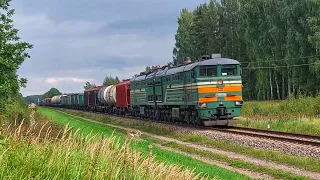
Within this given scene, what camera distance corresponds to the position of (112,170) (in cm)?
634

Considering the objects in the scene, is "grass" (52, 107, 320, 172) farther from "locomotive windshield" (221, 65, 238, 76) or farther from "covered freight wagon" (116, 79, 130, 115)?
"covered freight wagon" (116, 79, 130, 115)

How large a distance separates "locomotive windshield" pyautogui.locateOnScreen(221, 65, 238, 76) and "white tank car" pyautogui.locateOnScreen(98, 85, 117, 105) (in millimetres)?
28580

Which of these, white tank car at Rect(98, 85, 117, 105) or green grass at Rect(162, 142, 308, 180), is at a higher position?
white tank car at Rect(98, 85, 117, 105)

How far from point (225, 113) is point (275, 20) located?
37.7m

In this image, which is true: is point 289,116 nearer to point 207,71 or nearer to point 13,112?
point 207,71

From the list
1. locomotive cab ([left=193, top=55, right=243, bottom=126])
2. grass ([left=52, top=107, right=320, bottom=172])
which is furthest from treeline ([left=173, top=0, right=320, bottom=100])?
grass ([left=52, top=107, right=320, bottom=172])

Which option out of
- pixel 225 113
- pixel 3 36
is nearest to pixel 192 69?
pixel 225 113

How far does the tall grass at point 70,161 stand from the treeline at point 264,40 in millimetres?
42338

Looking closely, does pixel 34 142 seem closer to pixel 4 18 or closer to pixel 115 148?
pixel 115 148

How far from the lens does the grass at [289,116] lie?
79.9ft

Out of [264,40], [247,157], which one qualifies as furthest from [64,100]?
[247,157]

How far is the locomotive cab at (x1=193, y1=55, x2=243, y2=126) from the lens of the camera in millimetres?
25641

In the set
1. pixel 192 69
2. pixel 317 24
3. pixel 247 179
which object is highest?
pixel 317 24

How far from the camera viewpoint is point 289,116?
3062 cm
